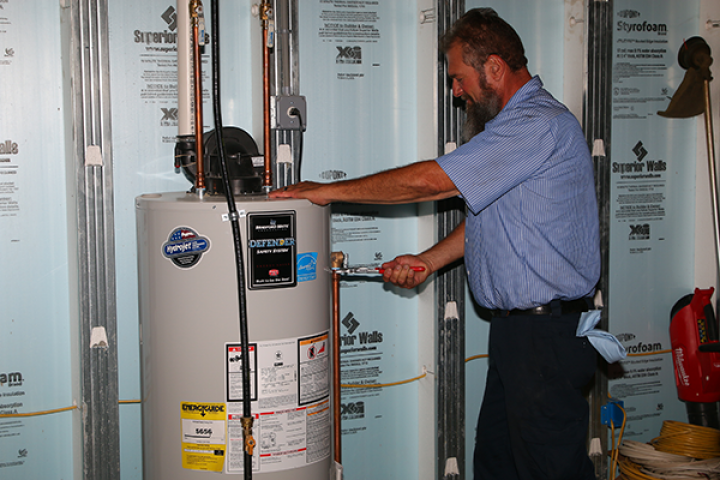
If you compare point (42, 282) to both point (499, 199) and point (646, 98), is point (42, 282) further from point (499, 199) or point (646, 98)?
point (646, 98)

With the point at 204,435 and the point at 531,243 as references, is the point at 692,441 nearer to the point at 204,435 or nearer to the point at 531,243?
the point at 531,243

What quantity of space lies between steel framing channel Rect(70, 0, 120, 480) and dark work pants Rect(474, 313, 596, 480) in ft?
4.13

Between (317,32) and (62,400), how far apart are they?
5.13 feet

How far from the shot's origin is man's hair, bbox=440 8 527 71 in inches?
72.3

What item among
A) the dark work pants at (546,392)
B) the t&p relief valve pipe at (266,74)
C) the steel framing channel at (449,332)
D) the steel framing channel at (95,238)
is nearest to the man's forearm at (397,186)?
the t&p relief valve pipe at (266,74)

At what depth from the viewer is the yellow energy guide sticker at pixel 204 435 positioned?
5.02 feet

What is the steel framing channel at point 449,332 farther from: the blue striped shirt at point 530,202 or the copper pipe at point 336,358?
the copper pipe at point 336,358

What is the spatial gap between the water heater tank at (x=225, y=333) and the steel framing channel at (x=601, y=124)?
4.67 ft

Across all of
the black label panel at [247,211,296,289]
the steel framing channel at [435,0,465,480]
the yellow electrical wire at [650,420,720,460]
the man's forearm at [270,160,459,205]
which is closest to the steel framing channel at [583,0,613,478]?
the yellow electrical wire at [650,420,720,460]

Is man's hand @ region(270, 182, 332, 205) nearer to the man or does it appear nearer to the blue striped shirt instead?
the man

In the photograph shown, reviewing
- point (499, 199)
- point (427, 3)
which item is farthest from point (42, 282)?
point (427, 3)

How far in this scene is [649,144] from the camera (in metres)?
2.68

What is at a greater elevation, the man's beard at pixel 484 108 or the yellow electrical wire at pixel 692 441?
the man's beard at pixel 484 108

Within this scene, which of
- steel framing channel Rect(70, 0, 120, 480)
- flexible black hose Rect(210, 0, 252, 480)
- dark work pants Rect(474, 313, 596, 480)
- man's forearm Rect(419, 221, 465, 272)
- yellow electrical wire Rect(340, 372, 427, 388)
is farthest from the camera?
yellow electrical wire Rect(340, 372, 427, 388)
